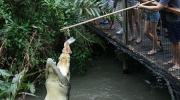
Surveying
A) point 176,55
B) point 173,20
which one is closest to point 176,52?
point 176,55

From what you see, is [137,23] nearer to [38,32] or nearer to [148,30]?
[148,30]

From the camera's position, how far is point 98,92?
29.1 ft

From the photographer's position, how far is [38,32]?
349 inches

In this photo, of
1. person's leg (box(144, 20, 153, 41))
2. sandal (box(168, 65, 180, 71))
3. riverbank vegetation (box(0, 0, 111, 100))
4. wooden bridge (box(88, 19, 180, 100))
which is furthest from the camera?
riverbank vegetation (box(0, 0, 111, 100))

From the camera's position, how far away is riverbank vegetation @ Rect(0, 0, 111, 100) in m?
8.52

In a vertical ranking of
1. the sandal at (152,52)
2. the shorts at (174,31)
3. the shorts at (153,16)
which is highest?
the shorts at (153,16)

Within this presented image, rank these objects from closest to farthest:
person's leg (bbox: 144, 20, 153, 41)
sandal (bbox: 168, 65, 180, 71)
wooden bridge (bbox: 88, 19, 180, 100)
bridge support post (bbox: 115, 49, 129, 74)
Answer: sandal (bbox: 168, 65, 180, 71)
wooden bridge (bbox: 88, 19, 180, 100)
person's leg (bbox: 144, 20, 153, 41)
bridge support post (bbox: 115, 49, 129, 74)

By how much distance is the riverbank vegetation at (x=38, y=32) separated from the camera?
8.52m

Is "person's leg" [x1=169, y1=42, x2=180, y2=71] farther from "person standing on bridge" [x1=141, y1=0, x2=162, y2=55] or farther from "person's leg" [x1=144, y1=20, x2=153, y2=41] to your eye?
"person's leg" [x1=144, y1=20, x2=153, y2=41]

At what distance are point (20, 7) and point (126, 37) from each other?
6.98 feet

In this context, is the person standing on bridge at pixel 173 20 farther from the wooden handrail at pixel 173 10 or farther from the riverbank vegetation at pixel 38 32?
the riverbank vegetation at pixel 38 32

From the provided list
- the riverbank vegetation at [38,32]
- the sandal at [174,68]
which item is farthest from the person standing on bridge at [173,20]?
the riverbank vegetation at [38,32]

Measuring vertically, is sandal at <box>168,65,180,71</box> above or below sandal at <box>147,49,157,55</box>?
below

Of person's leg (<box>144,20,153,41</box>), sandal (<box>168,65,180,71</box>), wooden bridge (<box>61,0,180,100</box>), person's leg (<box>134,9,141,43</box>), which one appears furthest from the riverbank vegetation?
sandal (<box>168,65,180,71</box>)
